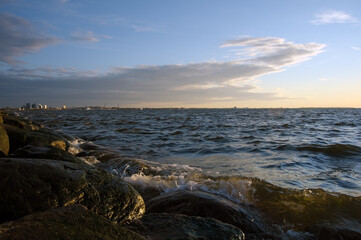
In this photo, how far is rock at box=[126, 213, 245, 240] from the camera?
2.74 meters

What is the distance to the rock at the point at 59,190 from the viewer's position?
272 cm

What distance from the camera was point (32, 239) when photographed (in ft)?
6.32

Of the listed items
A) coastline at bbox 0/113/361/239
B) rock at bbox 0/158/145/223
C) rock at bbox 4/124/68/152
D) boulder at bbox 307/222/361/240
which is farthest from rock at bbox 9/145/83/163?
boulder at bbox 307/222/361/240

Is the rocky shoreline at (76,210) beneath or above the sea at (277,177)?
above

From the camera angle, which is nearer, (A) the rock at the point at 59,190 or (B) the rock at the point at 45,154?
(A) the rock at the point at 59,190

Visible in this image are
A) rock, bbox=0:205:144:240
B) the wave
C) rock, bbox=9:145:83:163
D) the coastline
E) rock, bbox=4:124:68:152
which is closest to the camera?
rock, bbox=0:205:144:240

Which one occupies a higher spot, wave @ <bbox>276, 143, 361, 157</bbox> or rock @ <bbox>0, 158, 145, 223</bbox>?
rock @ <bbox>0, 158, 145, 223</bbox>

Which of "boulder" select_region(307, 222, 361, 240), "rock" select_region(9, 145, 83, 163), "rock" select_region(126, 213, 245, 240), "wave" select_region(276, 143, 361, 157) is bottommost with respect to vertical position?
"boulder" select_region(307, 222, 361, 240)

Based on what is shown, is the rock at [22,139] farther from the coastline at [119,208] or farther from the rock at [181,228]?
the rock at [181,228]

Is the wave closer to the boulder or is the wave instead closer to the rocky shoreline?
the boulder

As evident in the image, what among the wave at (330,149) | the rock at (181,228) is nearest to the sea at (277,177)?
the wave at (330,149)

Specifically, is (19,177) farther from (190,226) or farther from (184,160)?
(184,160)

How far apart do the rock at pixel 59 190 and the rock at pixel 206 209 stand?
69cm

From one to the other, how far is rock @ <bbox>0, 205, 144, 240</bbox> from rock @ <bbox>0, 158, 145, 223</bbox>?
55cm
